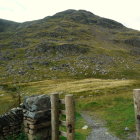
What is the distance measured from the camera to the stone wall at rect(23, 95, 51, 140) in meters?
16.5

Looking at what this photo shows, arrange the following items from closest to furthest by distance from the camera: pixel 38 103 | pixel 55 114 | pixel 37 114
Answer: pixel 55 114 → pixel 37 114 → pixel 38 103

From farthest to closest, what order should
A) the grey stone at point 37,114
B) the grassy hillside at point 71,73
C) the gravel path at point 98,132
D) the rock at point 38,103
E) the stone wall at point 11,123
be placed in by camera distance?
the grassy hillside at point 71,73
the gravel path at point 98,132
the stone wall at point 11,123
the rock at point 38,103
the grey stone at point 37,114

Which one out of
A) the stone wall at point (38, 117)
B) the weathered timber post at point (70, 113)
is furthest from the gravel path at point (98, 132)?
the weathered timber post at point (70, 113)

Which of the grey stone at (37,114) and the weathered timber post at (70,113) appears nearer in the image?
the weathered timber post at (70,113)

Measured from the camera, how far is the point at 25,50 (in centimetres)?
17238

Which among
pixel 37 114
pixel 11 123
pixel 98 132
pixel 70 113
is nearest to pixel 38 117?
pixel 37 114

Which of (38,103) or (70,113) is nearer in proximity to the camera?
(70,113)

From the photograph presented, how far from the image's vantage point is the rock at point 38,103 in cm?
1650

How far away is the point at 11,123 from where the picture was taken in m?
17.4

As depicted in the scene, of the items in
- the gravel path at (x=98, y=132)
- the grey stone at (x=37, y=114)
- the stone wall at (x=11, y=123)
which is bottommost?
the gravel path at (x=98, y=132)

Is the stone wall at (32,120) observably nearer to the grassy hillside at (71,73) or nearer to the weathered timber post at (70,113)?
the weathered timber post at (70,113)

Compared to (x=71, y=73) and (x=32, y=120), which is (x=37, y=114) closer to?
(x=32, y=120)

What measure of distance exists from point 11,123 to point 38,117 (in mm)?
2073

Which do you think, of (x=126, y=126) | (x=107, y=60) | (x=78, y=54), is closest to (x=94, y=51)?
(x=78, y=54)
